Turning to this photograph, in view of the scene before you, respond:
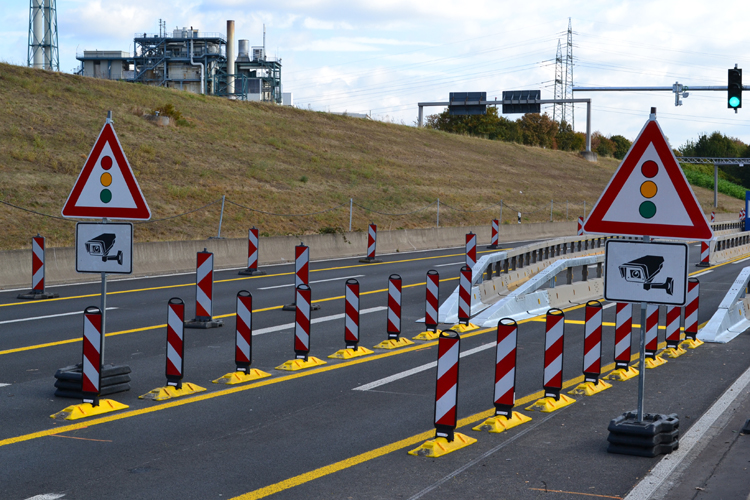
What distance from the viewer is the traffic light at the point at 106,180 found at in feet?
27.1

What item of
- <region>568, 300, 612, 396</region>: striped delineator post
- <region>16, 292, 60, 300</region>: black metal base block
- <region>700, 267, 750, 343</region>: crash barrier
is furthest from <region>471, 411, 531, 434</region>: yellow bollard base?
<region>16, 292, 60, 300</region>: black metal base block

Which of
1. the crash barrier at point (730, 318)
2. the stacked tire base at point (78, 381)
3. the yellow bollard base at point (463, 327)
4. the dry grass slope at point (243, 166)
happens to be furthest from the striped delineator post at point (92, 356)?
Answer: the dry grass slope at point (243, 166)

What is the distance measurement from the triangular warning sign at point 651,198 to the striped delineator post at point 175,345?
446 centimetres

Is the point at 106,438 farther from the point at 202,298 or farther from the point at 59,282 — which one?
the point at 59,282

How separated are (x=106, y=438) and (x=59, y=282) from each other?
12488 millimetres

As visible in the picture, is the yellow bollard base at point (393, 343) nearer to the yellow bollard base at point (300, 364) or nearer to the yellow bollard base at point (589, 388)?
the yellow bollard base at point (300, 364)

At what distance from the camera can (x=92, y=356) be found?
815 cm

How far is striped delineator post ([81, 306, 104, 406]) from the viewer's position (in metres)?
8.08

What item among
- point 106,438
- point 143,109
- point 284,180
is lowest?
point 106,438

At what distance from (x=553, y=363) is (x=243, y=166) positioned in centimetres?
4117

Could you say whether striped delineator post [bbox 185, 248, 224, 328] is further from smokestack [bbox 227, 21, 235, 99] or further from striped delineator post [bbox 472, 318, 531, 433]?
smokestack [bbox 227, 21, 235, 99]

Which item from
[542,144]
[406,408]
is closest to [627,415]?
[406,408]

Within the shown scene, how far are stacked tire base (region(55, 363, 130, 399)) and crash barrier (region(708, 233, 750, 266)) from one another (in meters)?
21.5

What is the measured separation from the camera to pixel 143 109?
53.8m
